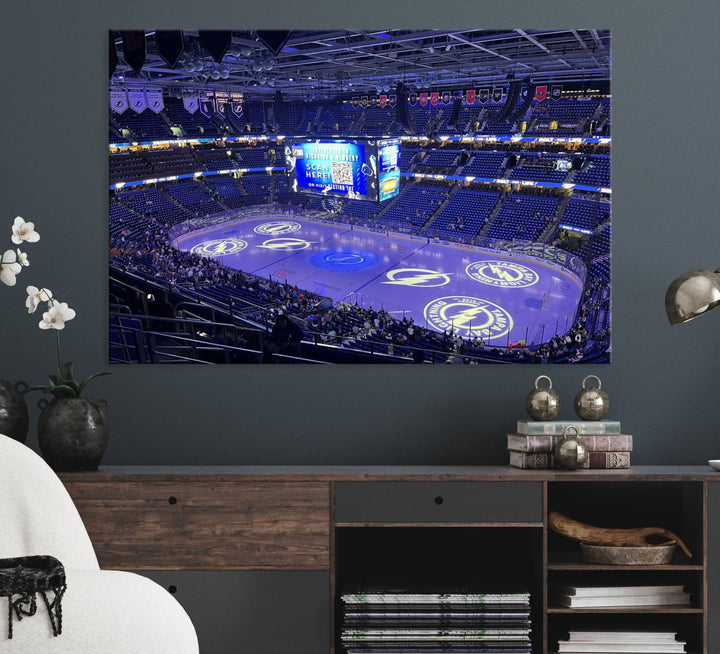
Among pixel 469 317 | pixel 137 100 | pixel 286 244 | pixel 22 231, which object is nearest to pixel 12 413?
pixel 22 231

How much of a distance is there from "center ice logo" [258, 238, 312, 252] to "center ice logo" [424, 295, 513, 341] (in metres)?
0.49

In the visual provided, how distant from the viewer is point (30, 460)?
6.68 feet

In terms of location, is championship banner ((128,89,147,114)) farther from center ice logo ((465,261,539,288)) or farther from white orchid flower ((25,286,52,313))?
center ice logo ((465,261,539,288))

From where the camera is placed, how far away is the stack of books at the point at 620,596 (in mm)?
2553

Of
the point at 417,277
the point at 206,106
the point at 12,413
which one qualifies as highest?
the point at 206,106

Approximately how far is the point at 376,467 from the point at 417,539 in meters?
0.33

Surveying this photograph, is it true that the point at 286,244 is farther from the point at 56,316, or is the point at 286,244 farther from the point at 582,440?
the point at 582,440

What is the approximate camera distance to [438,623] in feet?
8.27

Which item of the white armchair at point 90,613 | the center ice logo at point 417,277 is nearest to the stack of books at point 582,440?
the center ice logo at point 417,277

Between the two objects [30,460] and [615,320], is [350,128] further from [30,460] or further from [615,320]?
[30,460]

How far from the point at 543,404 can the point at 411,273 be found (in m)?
0.65

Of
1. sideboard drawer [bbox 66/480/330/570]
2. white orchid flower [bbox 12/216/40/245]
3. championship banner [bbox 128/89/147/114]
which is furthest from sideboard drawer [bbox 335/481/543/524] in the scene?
championship banner [bbox 128/89/147/114]

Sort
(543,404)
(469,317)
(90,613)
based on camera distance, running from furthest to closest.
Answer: (469,317) < (543,404) < (90,613)

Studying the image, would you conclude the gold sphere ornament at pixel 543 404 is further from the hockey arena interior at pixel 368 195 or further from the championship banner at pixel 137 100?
the championship banner at pixel 137 100
